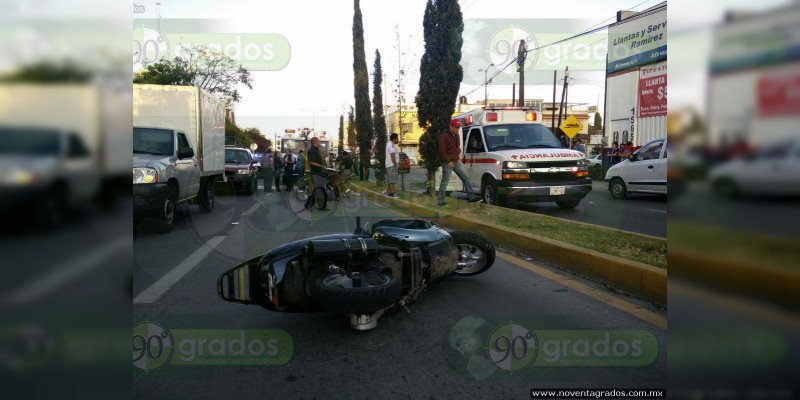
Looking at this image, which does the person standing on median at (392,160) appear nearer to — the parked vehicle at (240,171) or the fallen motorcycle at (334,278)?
the parked vehicle at (240,171)

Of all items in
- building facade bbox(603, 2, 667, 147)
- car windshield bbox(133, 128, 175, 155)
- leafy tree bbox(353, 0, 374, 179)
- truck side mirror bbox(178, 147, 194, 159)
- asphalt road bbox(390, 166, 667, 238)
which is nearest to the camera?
car windshield bbox(133, 128, 175, 155)

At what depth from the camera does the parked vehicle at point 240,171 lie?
1750 cm

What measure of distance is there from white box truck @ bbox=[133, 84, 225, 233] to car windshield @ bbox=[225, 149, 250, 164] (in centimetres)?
357

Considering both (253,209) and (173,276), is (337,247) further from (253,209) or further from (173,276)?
(253,209)

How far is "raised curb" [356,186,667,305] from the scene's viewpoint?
4.46 m

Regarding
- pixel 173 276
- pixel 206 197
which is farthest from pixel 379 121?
pixel 173 276

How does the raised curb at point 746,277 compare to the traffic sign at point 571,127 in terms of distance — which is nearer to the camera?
the raised curb at point 746,277

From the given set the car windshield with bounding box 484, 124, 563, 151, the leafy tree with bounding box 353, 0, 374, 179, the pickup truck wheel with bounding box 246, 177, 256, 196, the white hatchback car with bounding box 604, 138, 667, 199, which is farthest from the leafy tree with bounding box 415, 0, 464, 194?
the leafy tree with bounding box 353, 0, 374, 179

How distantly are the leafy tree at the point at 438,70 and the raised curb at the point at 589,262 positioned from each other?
4780 mm

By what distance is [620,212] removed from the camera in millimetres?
11211

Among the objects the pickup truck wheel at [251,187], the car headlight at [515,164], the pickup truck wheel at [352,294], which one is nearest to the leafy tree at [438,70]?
the car headlight at [515,164]

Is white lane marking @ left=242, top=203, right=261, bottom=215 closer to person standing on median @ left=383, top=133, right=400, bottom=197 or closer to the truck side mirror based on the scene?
the truck side mirror

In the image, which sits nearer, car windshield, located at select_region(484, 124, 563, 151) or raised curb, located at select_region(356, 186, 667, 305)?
raised curb, located at select_region(356, 186, 667, 305)

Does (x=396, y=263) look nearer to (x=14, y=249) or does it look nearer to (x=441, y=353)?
(x=441, y=353)
